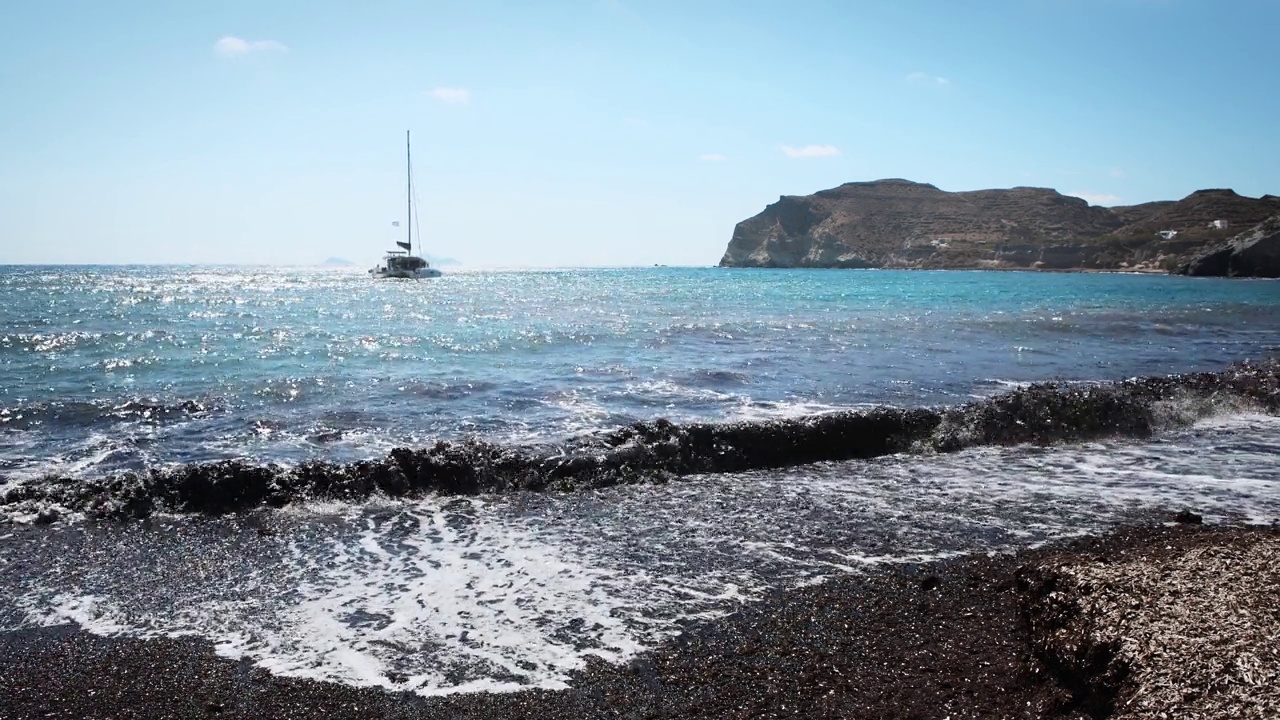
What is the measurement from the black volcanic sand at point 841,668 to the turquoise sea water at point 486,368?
6327mm

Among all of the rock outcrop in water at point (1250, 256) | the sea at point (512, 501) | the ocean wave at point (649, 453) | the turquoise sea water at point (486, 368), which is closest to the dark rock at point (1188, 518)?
the sea at point (512, 501)

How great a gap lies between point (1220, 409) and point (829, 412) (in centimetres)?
822

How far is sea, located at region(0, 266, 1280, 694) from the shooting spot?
602 centimetres

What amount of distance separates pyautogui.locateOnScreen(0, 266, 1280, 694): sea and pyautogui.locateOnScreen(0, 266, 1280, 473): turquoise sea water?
0.14 metres

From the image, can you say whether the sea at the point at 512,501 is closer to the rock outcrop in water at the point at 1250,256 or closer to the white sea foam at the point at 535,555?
the white sea foam at the point at 535,555

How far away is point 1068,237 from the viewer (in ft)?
515

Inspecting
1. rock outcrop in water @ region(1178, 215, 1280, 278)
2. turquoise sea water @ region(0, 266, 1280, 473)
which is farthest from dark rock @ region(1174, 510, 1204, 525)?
rock outcrop in water @ region(1178, 215, 1280, 278)

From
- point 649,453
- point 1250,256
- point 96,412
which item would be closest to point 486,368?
point 96,412

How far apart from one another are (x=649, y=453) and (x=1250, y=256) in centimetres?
10747

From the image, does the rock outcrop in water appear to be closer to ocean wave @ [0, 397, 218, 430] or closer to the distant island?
the distant island

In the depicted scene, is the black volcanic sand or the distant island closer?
the black volcanic sand

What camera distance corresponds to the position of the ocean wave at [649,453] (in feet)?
30.5

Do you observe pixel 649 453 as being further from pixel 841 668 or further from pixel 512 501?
pixel 841 668

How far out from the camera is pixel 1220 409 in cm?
1488
